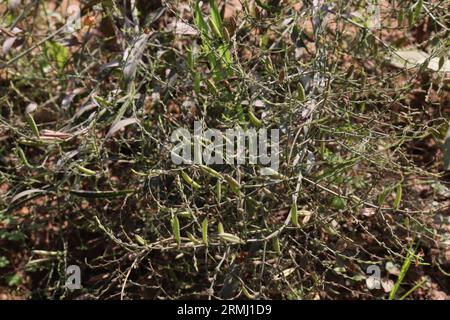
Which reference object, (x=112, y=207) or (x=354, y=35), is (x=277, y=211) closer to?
(x=112, y=207)

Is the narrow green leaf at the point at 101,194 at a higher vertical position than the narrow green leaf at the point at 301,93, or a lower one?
lower

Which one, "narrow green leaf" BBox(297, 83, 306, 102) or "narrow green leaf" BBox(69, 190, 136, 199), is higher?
"narrow green leaf" BBox(297, 83, 306, 102)

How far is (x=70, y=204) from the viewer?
2154 mm

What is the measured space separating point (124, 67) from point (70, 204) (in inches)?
18.6

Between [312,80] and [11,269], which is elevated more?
[312,80]

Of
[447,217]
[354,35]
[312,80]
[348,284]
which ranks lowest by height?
[348,284]

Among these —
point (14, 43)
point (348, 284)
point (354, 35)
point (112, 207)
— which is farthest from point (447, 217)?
point (14, 43)

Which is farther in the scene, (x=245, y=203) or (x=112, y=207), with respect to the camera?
(x=112, y=207)

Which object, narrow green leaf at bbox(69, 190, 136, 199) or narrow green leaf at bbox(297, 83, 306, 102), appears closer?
narrow green leaf at bbox(297, 83, 306, 102)

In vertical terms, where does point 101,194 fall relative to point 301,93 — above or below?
below

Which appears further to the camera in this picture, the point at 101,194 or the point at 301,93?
the point at 101,194

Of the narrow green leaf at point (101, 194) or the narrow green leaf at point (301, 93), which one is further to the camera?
the narrow green leaf at point (101, 194)
